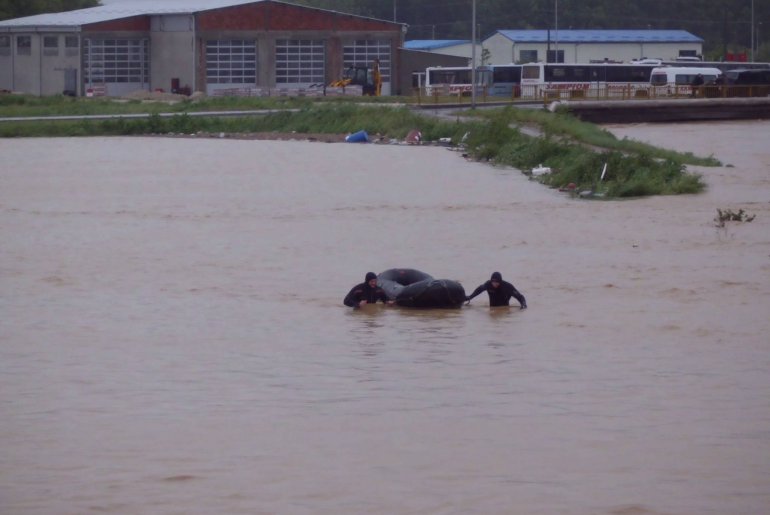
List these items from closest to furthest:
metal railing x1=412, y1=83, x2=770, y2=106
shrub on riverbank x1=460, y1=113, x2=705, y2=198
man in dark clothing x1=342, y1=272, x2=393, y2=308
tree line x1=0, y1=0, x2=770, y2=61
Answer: man in dark clothing x1=342, y1=272, x2=393, y2=308
shrub on riverbank x1=460, y1=113, x2=705, y2=198
metal railing x1=412, y1=83, x2=770, y2=106
tree line x1=0, y1=0, x2=770, y2=61

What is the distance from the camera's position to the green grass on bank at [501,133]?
31656mm

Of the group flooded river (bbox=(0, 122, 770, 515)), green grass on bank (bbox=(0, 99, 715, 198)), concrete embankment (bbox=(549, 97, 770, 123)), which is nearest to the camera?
flooded river (bbox=(0, 122, 770, 515))

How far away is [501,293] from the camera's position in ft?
52.6

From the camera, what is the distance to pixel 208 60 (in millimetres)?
75062

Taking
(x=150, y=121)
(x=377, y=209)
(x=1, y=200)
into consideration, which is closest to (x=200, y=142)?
(x=150, y=121)

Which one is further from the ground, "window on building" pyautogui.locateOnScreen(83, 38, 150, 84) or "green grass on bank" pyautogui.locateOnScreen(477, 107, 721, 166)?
"window on building" pyautogui.locateOnScreen(83, 38, 150, 84)

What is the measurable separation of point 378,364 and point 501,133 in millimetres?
29556

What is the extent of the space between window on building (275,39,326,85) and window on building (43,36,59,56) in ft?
40.2

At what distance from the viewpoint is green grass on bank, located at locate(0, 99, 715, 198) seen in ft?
104

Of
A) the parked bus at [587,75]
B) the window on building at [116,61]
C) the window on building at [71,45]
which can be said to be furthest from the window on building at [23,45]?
the parked bus at [587,75]

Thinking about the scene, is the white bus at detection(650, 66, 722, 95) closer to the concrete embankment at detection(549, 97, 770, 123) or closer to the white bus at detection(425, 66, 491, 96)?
the white bus at detection(425, 66, 491, 96)

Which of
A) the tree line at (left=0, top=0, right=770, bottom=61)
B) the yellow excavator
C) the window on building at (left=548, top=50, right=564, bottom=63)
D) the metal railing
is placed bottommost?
the metal railing

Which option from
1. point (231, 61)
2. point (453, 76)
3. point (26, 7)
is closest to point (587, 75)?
point (453, 76)

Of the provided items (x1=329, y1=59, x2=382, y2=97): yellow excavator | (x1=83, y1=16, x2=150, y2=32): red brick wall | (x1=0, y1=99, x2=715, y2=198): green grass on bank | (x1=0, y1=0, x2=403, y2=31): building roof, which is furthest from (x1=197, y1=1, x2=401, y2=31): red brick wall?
(x1=0, y1=99, x2=715, y2=198): green grass on bank
